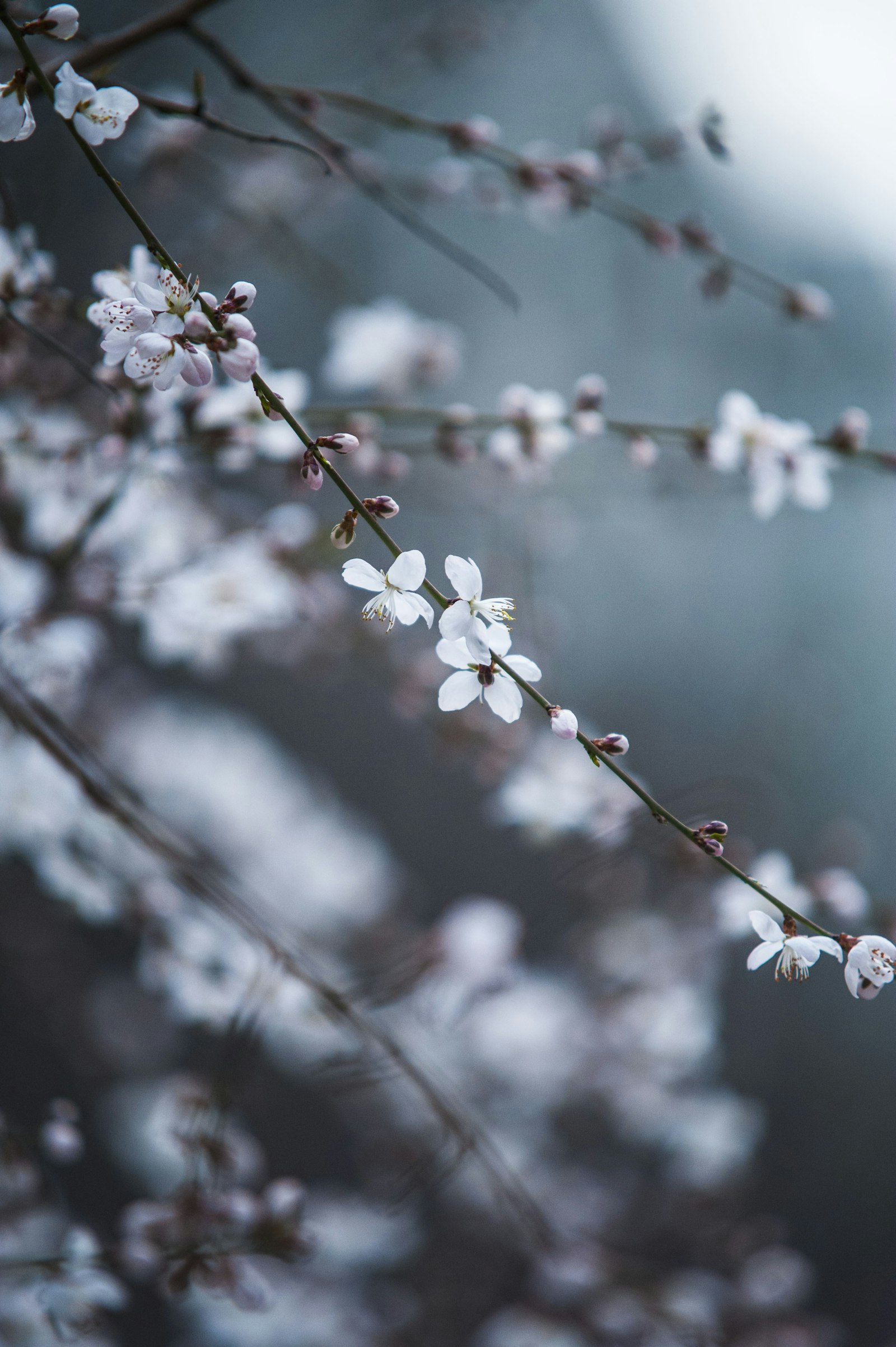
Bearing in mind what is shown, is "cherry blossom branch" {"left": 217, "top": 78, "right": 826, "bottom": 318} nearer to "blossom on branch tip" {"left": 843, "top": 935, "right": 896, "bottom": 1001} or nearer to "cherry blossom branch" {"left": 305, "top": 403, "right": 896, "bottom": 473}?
"cherry blossom branch" {"left": 305, "top": 403, "right": 896, "bottom": 473}

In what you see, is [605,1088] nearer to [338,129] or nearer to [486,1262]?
[486,1262]

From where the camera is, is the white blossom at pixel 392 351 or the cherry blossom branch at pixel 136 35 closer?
the cherry blossom branch at pixel 136 35

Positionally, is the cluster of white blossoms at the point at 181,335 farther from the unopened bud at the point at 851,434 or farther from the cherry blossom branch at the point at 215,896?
the unopened bud at the point at 851,434

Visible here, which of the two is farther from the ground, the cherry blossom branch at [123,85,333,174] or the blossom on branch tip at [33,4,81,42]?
the cherry blossom branch at [123,85,333,174]

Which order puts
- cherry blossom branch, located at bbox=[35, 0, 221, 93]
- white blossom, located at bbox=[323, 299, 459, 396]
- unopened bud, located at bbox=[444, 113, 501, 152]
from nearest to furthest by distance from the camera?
cherry blossom branch, located at bbox=[35, 0, 221, 93] → unopened bud, located at bbox=[444, 113, 501, 152] → white blossom, located at bbox=[323, 299, 459, 396]

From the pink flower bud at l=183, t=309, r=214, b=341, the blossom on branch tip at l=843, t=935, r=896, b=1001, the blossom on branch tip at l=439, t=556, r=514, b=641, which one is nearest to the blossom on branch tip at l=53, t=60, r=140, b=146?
the pink flower bud at l=183, t=309, r=214, b=341

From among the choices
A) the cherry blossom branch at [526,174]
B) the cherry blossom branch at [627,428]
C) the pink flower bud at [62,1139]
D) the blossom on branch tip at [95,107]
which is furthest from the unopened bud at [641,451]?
the pink flower bud at [62,1139]

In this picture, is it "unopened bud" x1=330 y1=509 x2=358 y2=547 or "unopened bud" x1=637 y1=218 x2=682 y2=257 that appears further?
"unopened bud" x1=637 y1=218 x2=682 y2=257
